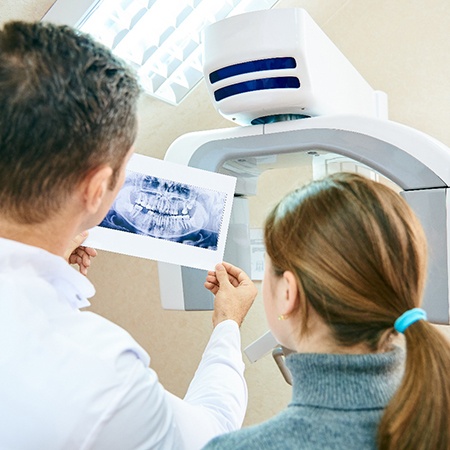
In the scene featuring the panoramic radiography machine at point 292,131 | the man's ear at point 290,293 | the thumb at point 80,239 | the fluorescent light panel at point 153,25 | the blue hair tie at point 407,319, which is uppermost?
the fluorescent light panel at point 153,25

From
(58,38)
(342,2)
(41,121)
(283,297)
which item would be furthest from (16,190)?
(342,2)

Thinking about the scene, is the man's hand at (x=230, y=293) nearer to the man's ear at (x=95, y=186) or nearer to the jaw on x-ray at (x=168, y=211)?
the jaw on x-ray at (x=168, y=211)

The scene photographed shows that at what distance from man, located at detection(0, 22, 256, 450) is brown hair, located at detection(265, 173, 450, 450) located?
0.24m

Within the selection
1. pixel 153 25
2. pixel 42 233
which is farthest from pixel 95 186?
pixel 153 25

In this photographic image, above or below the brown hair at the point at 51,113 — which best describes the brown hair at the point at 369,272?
below

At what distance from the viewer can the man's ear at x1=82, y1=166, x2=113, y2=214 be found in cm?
75

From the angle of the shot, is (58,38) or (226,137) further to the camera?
(226,137)

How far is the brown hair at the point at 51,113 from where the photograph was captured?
27.4 inches

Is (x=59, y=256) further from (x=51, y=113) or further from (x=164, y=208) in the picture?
(x=164, y=208)

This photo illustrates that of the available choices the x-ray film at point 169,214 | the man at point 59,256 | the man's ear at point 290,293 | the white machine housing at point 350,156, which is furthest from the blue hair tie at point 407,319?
the x-ray film at point 169,214

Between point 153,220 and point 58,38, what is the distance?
50 cm

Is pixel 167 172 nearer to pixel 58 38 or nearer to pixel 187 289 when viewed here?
pixel 187 289

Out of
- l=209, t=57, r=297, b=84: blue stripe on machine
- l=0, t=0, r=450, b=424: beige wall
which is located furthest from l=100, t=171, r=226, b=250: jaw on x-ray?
l=0, t=0, r=450, b=424: beige wall

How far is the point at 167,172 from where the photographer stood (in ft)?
3.83
